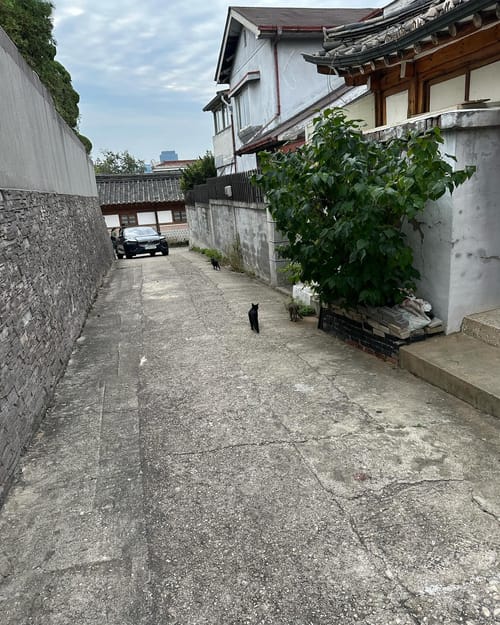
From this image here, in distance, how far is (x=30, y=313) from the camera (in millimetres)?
4160

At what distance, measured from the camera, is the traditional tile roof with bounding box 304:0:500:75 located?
382cm

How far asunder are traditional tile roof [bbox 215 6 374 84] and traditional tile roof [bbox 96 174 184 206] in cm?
1191

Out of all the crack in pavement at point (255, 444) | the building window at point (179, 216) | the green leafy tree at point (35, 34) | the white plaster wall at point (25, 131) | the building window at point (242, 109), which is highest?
the green leafy tree at point (35, 34)

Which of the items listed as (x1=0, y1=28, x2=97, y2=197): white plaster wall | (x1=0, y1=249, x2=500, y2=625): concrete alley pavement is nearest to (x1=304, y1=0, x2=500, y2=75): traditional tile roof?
(x1=0, y1=249, x2=500, y2=625): concrete alley pavement

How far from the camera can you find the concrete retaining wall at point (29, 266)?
11.1 feet

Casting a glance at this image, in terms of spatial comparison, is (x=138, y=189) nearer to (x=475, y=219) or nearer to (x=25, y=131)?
(x=25, y=131)

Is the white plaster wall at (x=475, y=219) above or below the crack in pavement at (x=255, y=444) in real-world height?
above

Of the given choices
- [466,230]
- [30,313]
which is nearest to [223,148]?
[466,230]

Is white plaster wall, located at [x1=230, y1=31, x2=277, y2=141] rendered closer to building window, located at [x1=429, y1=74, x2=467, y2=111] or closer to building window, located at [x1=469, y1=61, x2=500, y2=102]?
building window, located at [x1=429, y1=74, x2=467, y2=111]

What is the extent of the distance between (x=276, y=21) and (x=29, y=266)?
14.7m

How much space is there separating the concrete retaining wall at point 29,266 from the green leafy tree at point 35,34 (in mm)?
6189

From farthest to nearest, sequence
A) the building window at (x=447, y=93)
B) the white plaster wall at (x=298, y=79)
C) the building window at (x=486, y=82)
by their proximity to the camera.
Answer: the white plaster wall at (x=298, y=79)
the building window at (x=447, y=93)
the building window at (x=486, y=82)

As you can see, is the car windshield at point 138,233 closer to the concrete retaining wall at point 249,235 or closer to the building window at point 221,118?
the concrete retaining wall at point 249,235

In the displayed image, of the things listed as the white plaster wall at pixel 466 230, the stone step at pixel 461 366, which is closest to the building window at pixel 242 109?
the white plaster wall at pixel 466 230
